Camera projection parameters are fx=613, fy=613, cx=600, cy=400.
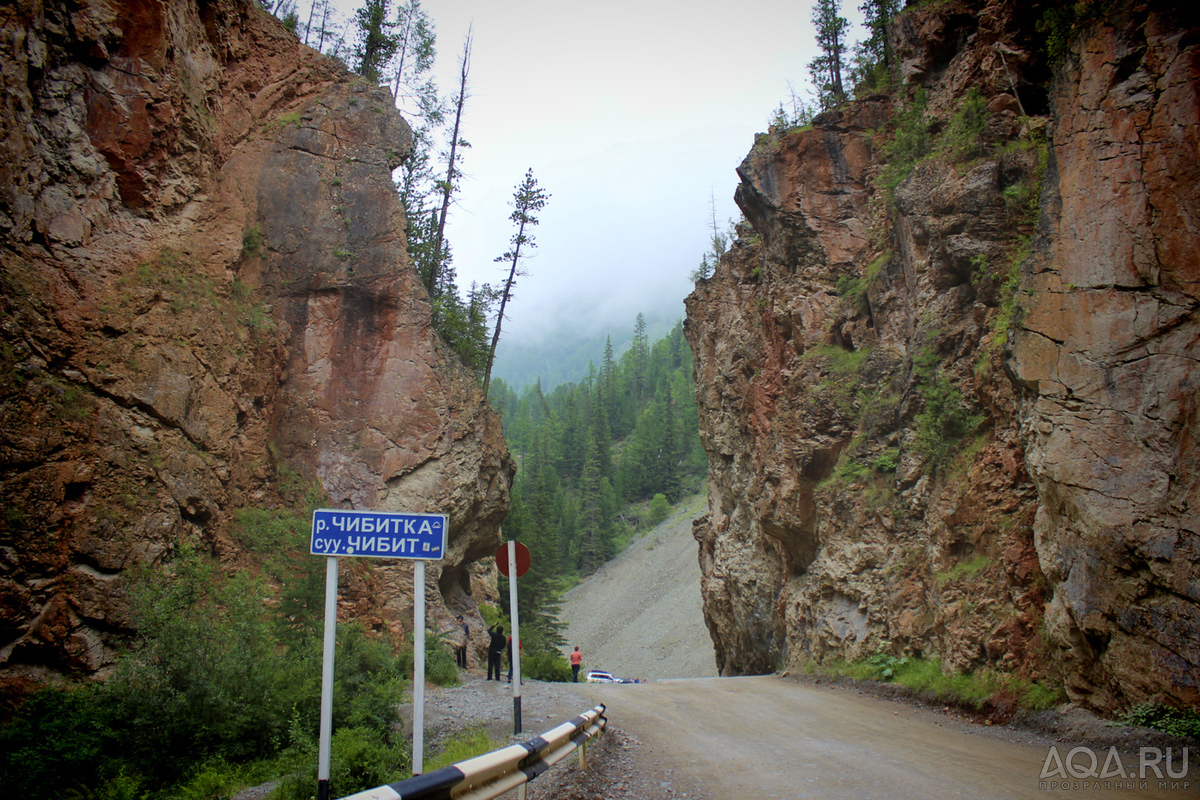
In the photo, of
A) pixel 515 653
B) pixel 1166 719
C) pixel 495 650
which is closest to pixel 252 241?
pixel 495 650

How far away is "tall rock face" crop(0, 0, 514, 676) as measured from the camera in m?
10.9

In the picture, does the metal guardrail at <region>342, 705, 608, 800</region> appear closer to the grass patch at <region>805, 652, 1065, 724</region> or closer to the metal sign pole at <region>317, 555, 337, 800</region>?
the metal sign pole at <region>317, 555, 337, 800</region>

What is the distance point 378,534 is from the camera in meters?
5.61

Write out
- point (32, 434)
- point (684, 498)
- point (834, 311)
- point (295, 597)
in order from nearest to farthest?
point (32, 434) < point (295, 597) < point (834, 311) < point (684, 498)

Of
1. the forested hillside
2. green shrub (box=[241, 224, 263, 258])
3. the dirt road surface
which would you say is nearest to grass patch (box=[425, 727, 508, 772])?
the dirt road surface

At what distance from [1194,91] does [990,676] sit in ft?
33.3

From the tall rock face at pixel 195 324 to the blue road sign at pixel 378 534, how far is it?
8.05 m

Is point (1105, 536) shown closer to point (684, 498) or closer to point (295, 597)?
point (295, 597)

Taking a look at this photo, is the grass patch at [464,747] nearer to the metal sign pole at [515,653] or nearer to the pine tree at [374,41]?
the metal sign pole at [515,653]

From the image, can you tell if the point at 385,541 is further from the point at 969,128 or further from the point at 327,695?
the point at 969,128

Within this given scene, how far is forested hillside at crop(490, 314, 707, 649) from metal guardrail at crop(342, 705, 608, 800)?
92.3 feet

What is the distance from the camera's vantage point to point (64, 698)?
29.3ft

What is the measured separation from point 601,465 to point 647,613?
3436 cm

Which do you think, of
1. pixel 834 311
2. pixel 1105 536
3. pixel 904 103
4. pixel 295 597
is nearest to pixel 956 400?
pixel 1105 536
